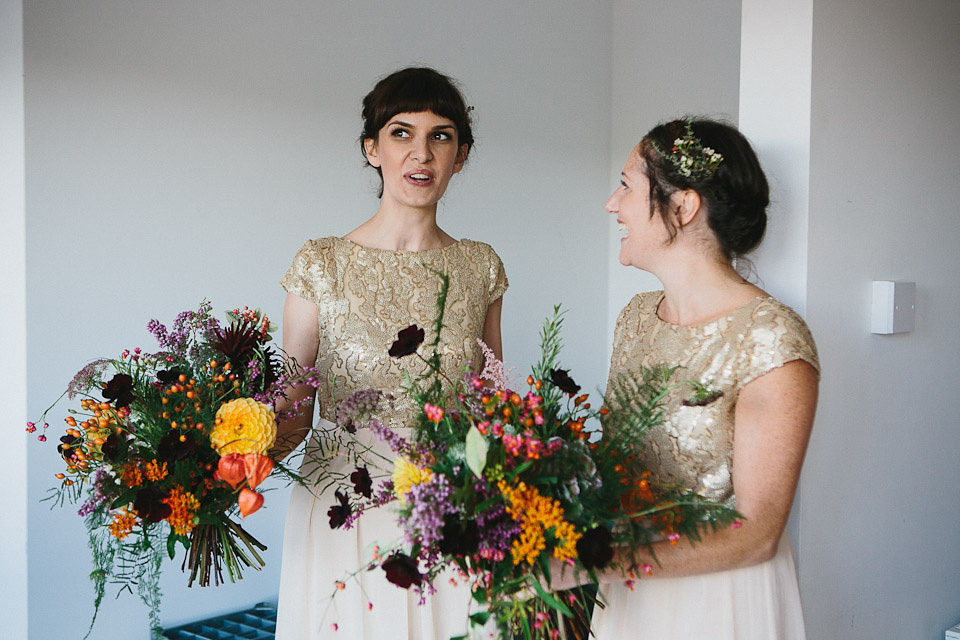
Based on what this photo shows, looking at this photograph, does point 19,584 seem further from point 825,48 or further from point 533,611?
point 825,48

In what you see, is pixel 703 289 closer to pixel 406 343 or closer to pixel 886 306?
pixel 406 343

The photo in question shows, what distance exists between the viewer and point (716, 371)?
5.07ft

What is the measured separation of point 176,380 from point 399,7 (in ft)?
8.81

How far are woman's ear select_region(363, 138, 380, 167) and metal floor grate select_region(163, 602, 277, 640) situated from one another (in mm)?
1938

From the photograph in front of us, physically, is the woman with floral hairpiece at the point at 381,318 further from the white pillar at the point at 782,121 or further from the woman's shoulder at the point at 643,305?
the white pillar at the point at 782,121

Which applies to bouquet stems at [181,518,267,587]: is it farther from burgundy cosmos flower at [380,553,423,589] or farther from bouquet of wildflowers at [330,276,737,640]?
burgundy cosmos flower at [380,553,423,589]

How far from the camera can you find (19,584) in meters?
2.85

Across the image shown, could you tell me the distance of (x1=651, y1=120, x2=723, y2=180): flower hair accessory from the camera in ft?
5.29

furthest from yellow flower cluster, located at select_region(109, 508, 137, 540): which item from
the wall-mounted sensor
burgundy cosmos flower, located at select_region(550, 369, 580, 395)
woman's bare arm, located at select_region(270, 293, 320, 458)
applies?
the wall-mounted sensor

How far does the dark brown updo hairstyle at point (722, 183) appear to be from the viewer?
1628mm

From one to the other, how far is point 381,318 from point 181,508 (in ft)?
2.38

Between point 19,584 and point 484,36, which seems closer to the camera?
point 19,584

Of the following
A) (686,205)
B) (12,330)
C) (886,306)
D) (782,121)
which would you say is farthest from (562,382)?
(12,330)

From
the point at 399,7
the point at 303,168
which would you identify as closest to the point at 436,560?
the point at 303,168
